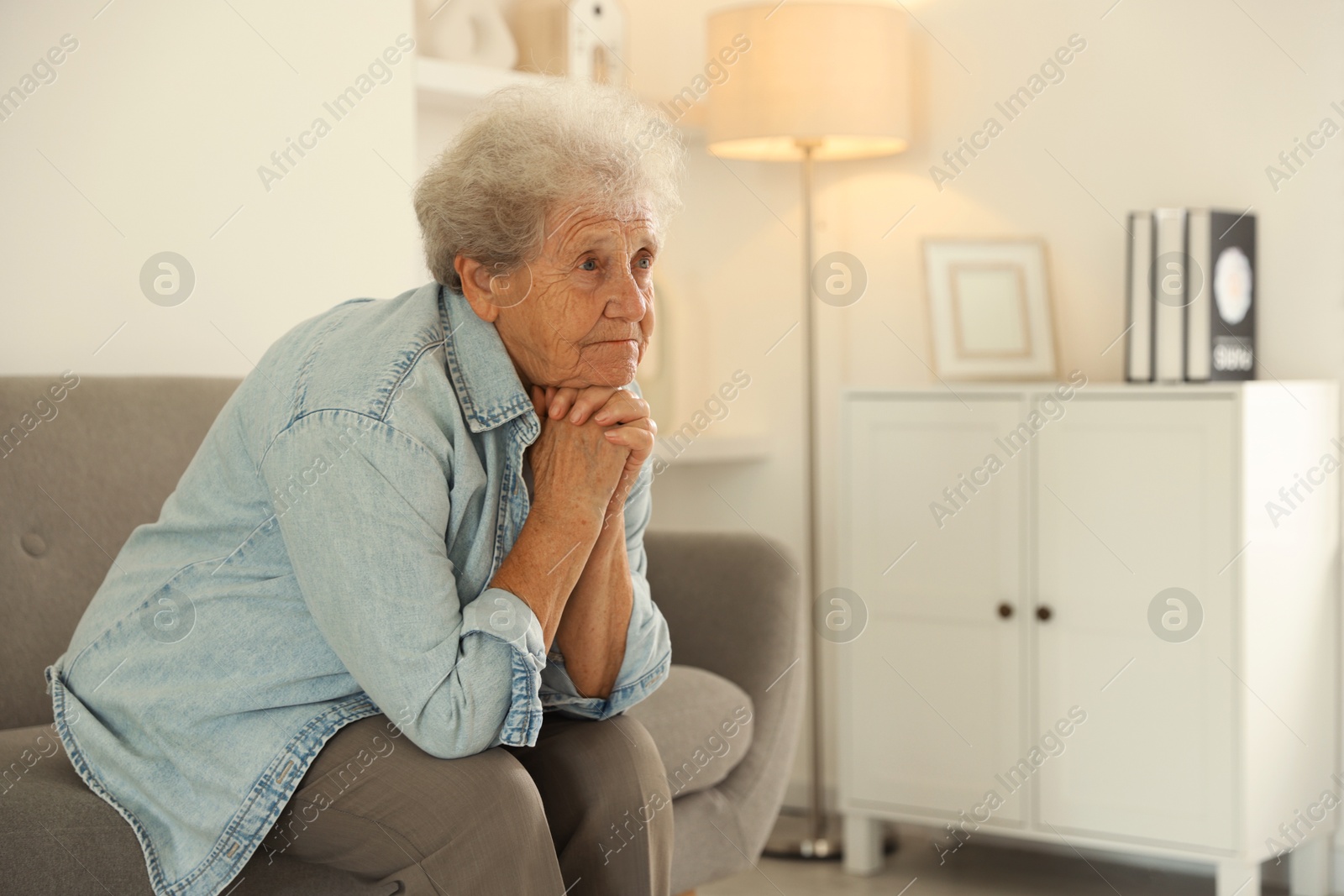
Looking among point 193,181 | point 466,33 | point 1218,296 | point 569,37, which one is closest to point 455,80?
point 466,33

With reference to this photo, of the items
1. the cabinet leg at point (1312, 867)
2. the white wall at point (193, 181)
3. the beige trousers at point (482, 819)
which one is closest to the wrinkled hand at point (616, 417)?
the beige trousers at point (482, 819)

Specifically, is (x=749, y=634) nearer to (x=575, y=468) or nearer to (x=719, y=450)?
(x=575, y=468)

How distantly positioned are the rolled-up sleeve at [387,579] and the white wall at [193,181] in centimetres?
101

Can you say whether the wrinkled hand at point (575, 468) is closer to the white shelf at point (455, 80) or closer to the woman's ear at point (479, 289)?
the woman's ear at point (479, 289)

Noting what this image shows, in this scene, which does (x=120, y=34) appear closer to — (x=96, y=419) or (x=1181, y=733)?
(x=96, y=419)

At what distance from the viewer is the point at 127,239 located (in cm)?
204

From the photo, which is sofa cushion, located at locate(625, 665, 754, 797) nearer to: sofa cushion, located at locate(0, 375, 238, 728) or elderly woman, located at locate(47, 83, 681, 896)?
elderly woman, located at locate(47, 83, 681, 896)

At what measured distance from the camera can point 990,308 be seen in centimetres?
267

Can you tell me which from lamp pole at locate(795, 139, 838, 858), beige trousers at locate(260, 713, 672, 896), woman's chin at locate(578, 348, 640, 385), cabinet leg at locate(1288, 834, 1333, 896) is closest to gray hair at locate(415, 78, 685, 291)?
woman's chin at locate(578, 348, 640, 385)

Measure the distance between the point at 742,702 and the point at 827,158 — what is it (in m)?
1.55

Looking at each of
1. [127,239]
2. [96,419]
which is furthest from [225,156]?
[96,419]

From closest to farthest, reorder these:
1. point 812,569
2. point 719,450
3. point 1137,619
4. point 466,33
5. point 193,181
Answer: point 193,181
point 1137,619
point 466,33
point 812,569
point 719,450

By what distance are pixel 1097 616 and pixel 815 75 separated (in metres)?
1.22

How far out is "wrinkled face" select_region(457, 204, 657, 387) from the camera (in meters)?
1.30
